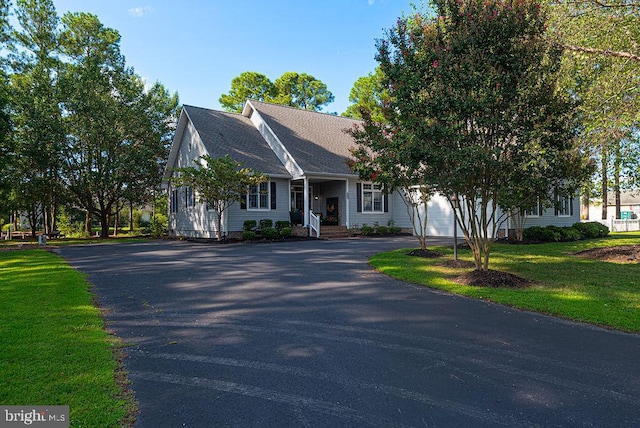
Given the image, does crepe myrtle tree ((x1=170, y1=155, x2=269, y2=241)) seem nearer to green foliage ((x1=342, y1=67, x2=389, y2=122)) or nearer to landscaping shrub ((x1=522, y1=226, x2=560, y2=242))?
landscaping shrub ((x1=522, y1=226, x2=560, y2=242))

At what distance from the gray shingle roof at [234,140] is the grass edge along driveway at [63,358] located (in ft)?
45.2

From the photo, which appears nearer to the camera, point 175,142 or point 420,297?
point 420,297

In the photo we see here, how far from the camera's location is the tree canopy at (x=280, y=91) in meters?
41.1

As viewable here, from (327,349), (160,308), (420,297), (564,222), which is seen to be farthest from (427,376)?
(564,222)

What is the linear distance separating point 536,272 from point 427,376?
673 centimetres

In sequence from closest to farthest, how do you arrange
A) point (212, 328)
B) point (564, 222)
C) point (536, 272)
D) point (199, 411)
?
point (199, 411) → point (212, 328) → point (536, 272) → point (564, 222)

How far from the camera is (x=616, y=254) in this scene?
11.5 metres

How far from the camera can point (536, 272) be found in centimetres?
899

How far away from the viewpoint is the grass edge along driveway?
3006 millimetres

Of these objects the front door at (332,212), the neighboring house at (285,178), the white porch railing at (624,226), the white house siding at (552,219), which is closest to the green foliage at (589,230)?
the white house siding at (552,219)

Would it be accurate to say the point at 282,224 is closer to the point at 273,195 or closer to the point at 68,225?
the point at 273,195

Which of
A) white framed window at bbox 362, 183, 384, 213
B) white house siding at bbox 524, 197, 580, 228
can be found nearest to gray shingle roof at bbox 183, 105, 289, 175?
white framed window at bbox 362, 183, 384, 213

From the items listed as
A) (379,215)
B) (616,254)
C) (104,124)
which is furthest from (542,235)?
(104,124)

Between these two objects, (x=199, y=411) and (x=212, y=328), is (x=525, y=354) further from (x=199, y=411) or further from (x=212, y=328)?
(x=212, y=328)
